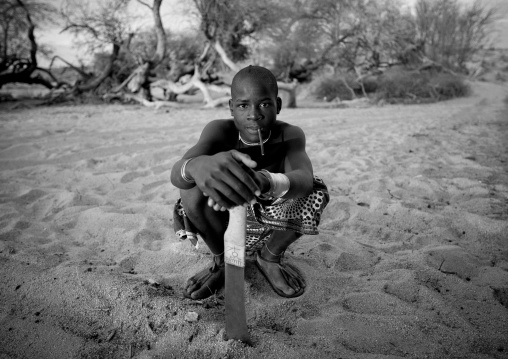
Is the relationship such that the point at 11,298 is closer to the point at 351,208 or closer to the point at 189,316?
the point at 189,316

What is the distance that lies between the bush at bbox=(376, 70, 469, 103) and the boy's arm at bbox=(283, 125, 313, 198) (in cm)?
915

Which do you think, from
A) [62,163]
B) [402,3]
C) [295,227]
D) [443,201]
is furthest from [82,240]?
[402,3]

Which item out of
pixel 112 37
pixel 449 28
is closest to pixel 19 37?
pixel 112 37

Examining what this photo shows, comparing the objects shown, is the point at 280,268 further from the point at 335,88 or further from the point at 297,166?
the point at 335,88

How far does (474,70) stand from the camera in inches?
574

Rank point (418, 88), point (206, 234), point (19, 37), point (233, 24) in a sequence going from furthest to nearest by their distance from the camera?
point (233, 24)
point (418, 88)
point (19, 37)
point (206, 234)

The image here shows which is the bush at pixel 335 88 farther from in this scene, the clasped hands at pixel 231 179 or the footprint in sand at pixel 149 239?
the clasped hands at pixel 231 179

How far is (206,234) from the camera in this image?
174 cm

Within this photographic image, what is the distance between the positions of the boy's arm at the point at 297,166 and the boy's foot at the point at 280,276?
49cm

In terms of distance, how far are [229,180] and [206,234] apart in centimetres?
71

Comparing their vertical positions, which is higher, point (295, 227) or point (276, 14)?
point (276, 14)

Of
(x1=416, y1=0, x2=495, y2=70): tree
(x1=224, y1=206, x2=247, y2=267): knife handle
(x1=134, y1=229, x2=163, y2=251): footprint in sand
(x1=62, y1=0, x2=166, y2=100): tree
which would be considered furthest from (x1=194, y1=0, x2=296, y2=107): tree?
(x1=224, y1=206, x2=247, y2=267): knife handle

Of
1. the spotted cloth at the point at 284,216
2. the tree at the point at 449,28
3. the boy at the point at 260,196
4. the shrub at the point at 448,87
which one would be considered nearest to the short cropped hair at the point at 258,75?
the boy at the point at 260,196

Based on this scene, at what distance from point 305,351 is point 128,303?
0.81 metres
